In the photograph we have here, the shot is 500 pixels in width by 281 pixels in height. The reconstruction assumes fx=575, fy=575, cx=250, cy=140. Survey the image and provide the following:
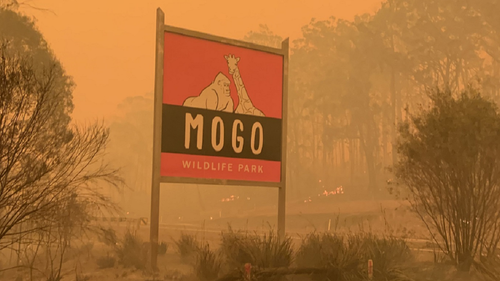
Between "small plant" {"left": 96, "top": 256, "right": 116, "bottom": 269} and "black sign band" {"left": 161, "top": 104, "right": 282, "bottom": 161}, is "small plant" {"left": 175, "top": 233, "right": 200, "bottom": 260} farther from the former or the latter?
"black sign band" {"left": 161, "top": 104, "right": 282, "bottom": 161}

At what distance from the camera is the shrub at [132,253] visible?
1137 cm

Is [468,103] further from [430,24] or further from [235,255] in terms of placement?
[430,24]

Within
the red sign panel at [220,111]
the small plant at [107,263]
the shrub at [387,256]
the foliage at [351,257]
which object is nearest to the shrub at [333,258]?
the foliage at [351,257]

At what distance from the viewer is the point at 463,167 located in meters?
11.7

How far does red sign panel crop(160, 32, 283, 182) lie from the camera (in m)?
11.2

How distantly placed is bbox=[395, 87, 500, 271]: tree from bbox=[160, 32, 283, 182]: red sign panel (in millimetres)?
3203

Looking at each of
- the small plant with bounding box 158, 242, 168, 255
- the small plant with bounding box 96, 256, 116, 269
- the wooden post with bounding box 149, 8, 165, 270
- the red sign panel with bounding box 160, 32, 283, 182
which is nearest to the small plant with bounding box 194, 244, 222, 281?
the wooden post with bounding box 149, 8, 165, 270

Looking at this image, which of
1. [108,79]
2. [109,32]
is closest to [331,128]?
[108,79]

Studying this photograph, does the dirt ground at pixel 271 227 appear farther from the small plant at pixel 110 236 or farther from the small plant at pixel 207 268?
the small plant at pixel 207 268

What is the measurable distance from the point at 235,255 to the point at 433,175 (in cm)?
480

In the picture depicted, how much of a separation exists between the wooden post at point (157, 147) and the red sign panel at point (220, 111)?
0.14m

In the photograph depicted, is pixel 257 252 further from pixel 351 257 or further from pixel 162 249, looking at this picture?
pixel 162 249

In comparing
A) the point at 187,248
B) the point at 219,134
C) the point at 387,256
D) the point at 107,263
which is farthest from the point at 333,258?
the point at 107,263

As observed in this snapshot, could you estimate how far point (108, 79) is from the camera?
390 ft
